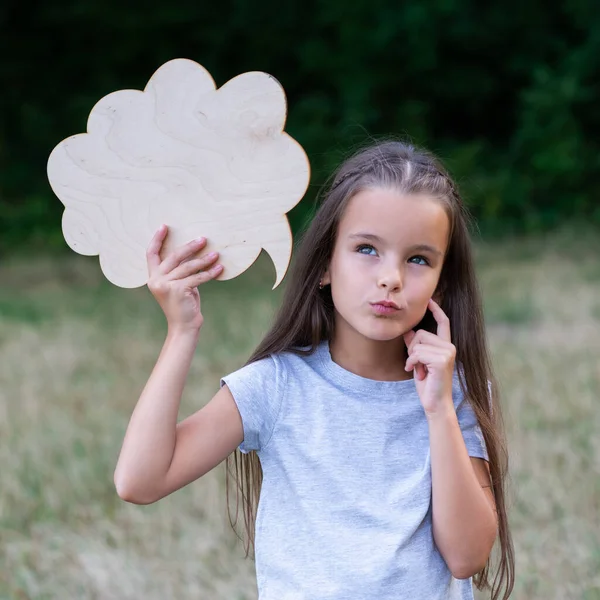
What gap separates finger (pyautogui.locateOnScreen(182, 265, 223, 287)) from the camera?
1669 mm

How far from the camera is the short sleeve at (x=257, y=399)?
1.71 meters

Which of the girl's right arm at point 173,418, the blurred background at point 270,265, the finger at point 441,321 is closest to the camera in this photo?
the girl's right arm at point 173,418

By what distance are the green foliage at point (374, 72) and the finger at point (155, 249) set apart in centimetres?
970

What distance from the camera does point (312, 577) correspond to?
1636mm

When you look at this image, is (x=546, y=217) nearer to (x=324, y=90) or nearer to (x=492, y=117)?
(x=492, y=117)

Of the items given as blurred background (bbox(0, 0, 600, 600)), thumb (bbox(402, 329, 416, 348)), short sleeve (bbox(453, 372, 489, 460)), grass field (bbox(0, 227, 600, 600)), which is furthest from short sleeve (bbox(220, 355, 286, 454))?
grass field (bbox(0, 227, 600, 600))

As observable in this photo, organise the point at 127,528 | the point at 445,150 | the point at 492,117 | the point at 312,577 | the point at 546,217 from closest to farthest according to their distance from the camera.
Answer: the point at 312,577, the point at 127,528, the point at 546,217, the point at 445,150, the point at 492,117

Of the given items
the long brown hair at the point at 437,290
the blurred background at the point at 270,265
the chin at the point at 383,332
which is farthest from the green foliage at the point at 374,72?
the chin at the point at 383,332

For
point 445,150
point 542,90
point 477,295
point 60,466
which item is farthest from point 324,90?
point 477,295

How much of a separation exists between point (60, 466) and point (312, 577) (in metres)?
2.42

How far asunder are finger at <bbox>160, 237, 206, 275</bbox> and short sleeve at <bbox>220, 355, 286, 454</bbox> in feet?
0.70

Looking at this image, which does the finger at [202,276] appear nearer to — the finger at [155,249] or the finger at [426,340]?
the finger at [155,249]

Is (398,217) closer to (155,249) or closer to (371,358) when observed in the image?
(371,358)

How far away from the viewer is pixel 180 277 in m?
1.67
